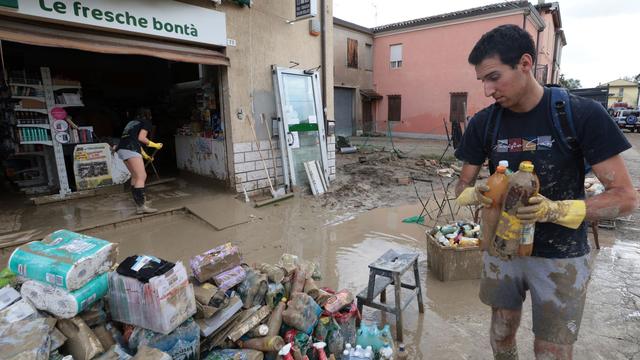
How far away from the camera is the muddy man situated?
167cm

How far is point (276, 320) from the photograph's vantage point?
261cm

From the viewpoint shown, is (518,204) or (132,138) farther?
(132,138)

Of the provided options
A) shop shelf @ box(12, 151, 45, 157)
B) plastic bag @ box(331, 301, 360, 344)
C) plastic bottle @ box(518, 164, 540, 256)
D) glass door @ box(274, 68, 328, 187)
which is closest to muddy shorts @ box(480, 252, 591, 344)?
plastic bottle @ box(518, 164, 540, 256)

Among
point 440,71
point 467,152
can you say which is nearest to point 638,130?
point 440,71

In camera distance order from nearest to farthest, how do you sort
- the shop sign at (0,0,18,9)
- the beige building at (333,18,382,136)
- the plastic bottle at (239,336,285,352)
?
1. the plastic bottle at (239,336,285,352)
2. the shop sign at (0,0,18,9)
3. the beige building at (333,18,382,136)

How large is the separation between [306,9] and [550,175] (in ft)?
20.1

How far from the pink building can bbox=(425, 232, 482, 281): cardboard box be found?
1527 centimetres

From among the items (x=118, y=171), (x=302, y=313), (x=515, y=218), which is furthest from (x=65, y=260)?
(x=118, y=171)

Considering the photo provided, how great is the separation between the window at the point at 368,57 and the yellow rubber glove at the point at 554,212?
22110 mm

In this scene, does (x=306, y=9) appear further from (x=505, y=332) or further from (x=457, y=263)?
(x=505, y=332)

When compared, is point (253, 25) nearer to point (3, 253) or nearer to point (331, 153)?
point (331, 153)

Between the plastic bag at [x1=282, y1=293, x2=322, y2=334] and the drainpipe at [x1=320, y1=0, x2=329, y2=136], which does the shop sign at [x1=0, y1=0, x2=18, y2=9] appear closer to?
the plastic bag at [x1=282, y1=293, x2=322, y2=334]

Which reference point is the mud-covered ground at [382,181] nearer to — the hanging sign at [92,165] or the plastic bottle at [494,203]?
the plastic bottle at [494,203]

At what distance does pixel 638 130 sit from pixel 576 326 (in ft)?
105
